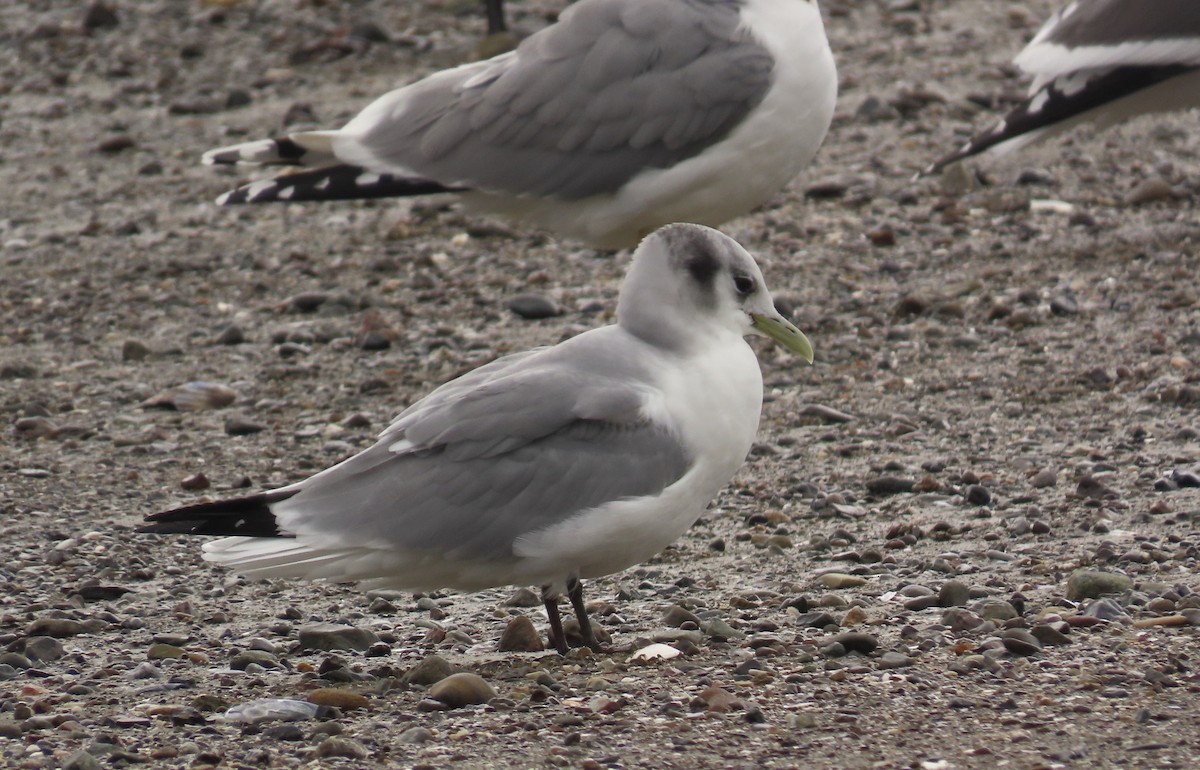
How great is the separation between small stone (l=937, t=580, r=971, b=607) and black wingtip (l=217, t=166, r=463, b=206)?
2688 millimetres

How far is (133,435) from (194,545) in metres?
1.11

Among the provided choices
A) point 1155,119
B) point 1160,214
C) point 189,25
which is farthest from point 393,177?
point 189,25

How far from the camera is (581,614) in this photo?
4.11 m

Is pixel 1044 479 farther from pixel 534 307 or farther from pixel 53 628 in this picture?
pixel 53 628

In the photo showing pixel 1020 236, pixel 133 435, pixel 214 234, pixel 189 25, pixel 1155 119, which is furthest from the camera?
pixel 189 25

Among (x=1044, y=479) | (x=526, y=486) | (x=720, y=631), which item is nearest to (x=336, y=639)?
(x=526, y=486)

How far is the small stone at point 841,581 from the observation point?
4.52 meters

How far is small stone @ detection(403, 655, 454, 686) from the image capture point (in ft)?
12.8

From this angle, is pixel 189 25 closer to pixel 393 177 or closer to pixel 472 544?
pixel 393 177

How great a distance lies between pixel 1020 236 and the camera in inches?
298

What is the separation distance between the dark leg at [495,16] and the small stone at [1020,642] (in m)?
7.35

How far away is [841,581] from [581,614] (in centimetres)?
78

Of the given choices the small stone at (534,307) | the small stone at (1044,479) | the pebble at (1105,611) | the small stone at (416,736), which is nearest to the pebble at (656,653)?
the small stone at (416,736)

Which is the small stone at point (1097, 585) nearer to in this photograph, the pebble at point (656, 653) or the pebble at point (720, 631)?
the pebble at point (720, 631)
